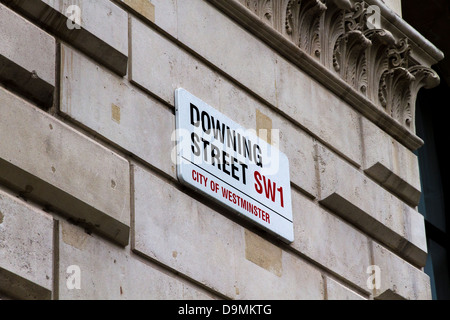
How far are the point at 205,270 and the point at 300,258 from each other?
1.24 m

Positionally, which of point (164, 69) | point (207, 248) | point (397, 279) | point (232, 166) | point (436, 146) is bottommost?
point (207, 248)

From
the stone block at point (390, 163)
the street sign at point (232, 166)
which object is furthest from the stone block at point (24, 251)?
the stone block at point (390, 163)

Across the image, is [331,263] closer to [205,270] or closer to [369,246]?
[369,246]

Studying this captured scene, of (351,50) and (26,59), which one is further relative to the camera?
(351,50)

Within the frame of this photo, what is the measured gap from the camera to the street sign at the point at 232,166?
28.6 feet

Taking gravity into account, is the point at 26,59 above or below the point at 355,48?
below

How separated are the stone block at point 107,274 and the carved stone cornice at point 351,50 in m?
2.39

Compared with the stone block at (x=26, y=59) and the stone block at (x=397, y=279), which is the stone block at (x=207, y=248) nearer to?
the stone block at (x=26, y=59)

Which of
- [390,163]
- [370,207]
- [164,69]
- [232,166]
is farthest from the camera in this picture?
[390,163]

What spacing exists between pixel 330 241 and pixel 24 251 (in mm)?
3241

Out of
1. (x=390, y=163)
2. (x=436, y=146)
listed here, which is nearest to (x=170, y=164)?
(x=390, y=163)

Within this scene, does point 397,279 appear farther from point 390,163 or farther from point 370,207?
point 390,163

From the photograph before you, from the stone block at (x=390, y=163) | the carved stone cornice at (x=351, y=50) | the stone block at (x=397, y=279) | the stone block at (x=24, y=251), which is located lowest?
the stone block at (x=24, y=251)

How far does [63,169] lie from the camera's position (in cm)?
766
